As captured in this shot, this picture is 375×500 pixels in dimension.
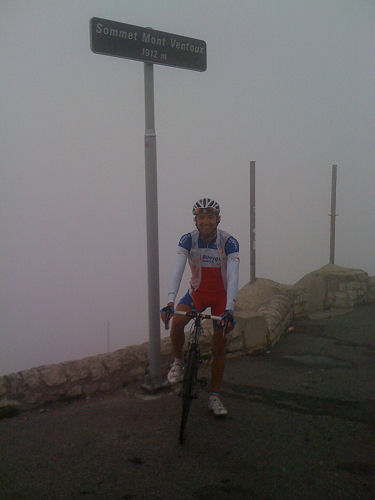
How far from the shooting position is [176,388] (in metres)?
5.30

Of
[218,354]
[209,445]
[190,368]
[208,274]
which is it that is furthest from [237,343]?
[209,445]

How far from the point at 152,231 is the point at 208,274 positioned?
849 millimetres

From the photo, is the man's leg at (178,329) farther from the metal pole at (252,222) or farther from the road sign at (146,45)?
the metal pole at (252,222)

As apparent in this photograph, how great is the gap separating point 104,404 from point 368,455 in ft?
8.41

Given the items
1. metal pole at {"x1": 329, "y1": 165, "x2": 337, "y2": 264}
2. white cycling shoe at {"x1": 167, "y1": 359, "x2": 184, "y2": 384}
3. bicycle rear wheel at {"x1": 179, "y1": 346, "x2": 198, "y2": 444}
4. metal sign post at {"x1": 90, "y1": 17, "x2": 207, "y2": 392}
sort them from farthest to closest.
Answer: metal pole at {"x1": 329, "y1": 165, "x2": 337, "y2": 264} < metal sign post at {"x1": 90, "y1": 17, "x2": 207, "y2": 392} < white cycling shoe at {"x1": 167, "y1": 359, "x2": 184, "y2": 384} < bicycle rear wheel at {"x1": 179, "y1": 346, "x2": 198, "y2": 444}

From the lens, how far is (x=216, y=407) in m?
4.59

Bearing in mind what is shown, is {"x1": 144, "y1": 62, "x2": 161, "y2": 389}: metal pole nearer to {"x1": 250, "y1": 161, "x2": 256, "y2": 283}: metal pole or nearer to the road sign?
the road sign

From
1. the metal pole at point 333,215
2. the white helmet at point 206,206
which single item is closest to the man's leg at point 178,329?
the white helmet at point 206,206

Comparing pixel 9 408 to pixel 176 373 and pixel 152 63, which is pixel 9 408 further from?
pixel 152 63

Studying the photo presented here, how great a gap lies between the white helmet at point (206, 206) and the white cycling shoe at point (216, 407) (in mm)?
1856

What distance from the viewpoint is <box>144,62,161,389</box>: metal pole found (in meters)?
5.05

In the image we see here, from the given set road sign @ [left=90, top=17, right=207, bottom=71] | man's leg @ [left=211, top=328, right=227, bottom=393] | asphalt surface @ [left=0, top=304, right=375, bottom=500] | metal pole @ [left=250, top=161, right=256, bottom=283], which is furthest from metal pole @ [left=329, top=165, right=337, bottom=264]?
man's leg @ [left=211, top=328, right=227, bottom=393]

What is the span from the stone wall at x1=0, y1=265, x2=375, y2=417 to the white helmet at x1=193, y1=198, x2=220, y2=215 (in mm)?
2027

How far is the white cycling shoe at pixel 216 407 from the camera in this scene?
453 cm
